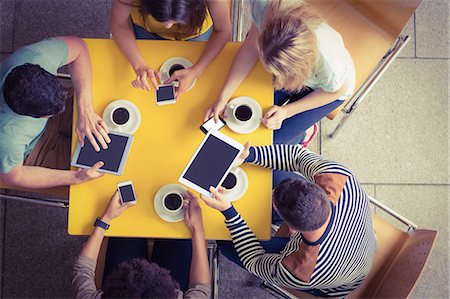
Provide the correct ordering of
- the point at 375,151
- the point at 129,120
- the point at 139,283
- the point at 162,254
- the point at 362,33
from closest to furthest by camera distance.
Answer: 1. the point at 139,283
2. the point at 129,120
3. the point at 162,254
4. the point at 362,33
5. the point at 375,151

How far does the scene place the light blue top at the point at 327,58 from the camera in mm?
1527

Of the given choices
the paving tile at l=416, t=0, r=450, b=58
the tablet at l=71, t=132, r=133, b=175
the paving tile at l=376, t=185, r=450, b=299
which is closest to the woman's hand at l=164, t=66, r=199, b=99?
the tablet at l=71, t=132, r=133, b=175

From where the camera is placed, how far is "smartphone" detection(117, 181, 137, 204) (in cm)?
152

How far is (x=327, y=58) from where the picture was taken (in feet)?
→ 5.01

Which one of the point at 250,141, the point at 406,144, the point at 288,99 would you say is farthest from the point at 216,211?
the point at 406,144

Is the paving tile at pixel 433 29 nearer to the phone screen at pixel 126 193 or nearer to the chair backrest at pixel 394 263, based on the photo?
the chair backrest at pixel 394 263

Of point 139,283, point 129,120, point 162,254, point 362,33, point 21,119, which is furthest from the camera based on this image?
point 362,33

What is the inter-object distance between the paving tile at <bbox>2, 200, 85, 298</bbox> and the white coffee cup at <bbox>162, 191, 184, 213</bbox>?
885mm

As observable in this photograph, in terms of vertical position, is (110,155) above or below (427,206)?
above

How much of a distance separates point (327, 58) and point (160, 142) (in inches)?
25.1

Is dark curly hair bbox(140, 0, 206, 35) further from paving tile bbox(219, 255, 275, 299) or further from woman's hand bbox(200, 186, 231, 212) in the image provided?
paving tile bbox(219, 255, 275, 299)

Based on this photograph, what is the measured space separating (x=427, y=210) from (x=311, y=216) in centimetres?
125

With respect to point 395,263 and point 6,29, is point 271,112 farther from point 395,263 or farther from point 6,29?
point 6,29

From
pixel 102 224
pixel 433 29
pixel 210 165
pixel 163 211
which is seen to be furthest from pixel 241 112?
pixel 433 29
